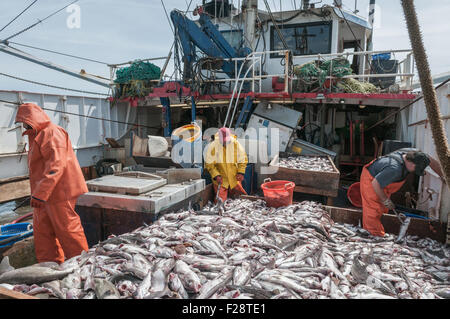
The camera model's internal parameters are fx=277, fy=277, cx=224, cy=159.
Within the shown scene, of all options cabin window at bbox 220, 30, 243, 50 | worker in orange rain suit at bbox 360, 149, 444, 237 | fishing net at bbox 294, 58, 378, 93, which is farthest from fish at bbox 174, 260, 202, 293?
cabin window at bbox 220, 30, 243, 50

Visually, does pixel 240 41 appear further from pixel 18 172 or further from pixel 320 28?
pixel 18 172

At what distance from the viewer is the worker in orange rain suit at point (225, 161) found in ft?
20.1

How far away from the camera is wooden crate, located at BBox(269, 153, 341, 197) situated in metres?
6.52

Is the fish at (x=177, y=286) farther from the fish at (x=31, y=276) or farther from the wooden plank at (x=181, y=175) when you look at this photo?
the wooden plank at (x=181, y=175)

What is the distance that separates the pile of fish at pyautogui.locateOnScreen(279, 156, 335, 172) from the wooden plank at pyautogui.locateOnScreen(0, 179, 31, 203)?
25.2 feet

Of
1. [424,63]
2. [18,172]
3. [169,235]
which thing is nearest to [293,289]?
[169,235]

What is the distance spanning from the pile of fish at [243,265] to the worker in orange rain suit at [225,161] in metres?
1.61

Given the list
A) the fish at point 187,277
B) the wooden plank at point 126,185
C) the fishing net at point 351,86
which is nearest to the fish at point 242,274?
the fish at point 187,277

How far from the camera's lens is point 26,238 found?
15.7 ft

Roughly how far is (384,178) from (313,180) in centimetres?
222

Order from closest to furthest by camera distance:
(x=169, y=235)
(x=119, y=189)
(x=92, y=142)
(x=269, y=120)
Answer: (x=169, y=235)
(x=119, y=189)
(x=269, y=120)
(x=92, y=142)

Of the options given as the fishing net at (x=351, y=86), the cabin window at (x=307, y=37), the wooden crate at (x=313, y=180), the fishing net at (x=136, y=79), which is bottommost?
the wooden crate at (x=313, y=180)

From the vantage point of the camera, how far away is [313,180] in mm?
6691

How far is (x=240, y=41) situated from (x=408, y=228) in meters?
9.35
